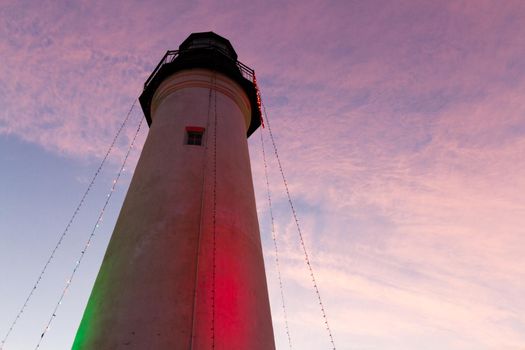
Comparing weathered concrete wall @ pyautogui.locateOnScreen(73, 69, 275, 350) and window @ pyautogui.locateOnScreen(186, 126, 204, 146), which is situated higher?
window @ pyautogui.locateOnScreen(186, 126, 204, 146)

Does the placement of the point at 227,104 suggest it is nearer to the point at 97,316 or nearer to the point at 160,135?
the point at 160,135

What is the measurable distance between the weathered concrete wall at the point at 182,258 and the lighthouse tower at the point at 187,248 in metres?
0.02

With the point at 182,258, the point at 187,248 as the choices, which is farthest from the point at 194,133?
the point at 182,258

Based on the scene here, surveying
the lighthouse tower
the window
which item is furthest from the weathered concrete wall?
the window

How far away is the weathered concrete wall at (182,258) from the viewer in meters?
6.89

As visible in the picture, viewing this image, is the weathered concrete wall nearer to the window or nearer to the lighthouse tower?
the lighthouse tower

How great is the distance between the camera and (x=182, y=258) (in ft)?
25.5

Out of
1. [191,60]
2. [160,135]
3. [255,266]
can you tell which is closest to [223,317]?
[255,266]

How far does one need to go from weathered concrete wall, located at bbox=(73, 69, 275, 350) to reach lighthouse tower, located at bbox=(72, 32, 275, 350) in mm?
20

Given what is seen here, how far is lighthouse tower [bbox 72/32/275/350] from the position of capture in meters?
6.92

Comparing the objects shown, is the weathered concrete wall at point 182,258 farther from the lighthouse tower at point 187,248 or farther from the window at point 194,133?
the window at point 194,133

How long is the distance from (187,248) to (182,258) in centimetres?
24

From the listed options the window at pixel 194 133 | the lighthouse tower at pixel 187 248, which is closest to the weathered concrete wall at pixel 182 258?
the lighthouse tower at pixel 187 248

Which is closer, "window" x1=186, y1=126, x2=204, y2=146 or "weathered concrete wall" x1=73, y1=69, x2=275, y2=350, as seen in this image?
"weathered concrete wall" x1=73, y1=69, x2=275, y2=350
